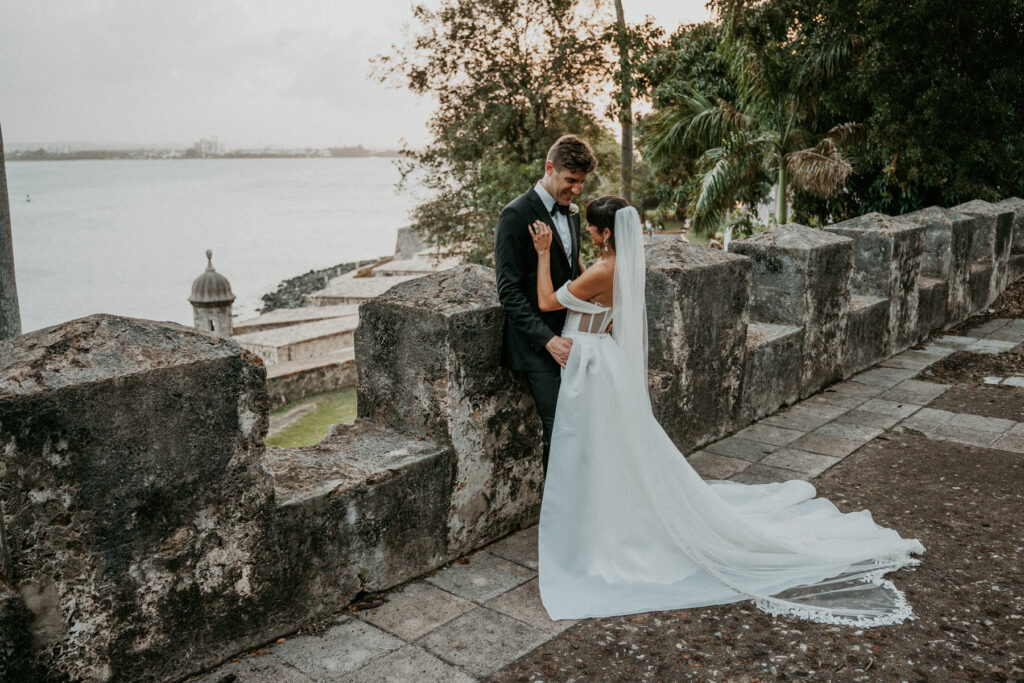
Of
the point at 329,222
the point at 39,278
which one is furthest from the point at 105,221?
the point at 39,278

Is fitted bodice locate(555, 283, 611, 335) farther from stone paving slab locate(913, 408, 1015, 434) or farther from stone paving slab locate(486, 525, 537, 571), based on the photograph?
stone paving slab locate(913, 408, 1015, 434)

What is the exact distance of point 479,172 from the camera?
1944cm

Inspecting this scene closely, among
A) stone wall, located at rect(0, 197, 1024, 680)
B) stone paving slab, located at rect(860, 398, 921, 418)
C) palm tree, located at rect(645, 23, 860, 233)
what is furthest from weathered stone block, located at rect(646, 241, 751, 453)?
palm tree, located at rect(645, 23, 860, 233)

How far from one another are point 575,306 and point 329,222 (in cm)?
9664

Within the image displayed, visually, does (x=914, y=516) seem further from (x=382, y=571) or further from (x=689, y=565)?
(x=382, y=571)

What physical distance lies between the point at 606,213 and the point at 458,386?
1044mm

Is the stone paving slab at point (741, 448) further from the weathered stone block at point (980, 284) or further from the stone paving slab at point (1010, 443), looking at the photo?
the weathered stone block at point (980, 284)

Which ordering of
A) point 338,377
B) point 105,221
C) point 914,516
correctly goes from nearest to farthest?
1. point 914,516
2. point 338,377
3. point 105,221

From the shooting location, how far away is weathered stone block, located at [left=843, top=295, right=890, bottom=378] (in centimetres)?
727

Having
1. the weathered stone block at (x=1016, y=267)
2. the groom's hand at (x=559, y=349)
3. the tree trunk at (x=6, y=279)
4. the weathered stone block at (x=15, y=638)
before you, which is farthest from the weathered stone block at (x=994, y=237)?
the weathered stone block at (x=15, y=638)

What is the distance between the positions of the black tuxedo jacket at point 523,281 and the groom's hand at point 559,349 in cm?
3

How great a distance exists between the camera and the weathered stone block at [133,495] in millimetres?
2400

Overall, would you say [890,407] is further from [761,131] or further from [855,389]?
[761,131]

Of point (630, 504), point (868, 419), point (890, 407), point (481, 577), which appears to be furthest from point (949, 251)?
point (481, 577)
